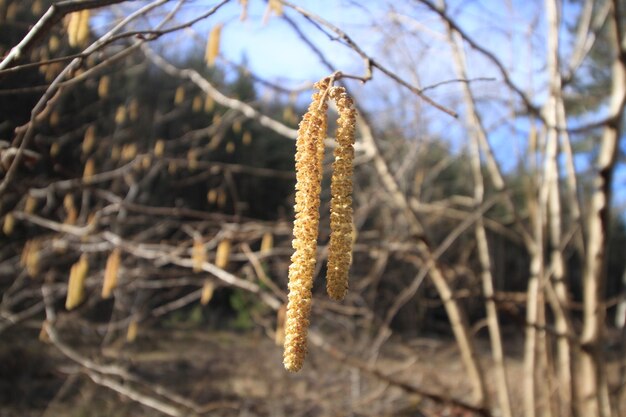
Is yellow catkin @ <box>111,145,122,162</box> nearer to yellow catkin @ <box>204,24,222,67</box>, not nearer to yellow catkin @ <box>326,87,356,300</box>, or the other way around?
yellow catkin @ <box>204,24,222,67</box>

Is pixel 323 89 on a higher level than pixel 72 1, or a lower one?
lower

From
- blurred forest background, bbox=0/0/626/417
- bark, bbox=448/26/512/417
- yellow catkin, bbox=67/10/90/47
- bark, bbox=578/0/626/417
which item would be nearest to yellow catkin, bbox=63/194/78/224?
blurred forest background, bbox=0/0/626/417

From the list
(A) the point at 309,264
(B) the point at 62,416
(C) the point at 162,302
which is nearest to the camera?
(A) the point at 309,264

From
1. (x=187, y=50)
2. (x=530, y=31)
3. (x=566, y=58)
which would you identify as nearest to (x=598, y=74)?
(x=566, y=58)

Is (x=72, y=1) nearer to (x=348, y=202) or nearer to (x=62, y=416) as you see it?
(x=348, y=202)

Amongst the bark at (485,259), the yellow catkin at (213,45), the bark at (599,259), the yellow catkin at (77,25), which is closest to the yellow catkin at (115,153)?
the bark at (485,259)

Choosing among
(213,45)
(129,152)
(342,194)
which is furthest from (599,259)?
(129,152)

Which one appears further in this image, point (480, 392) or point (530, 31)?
point (530, 31)
